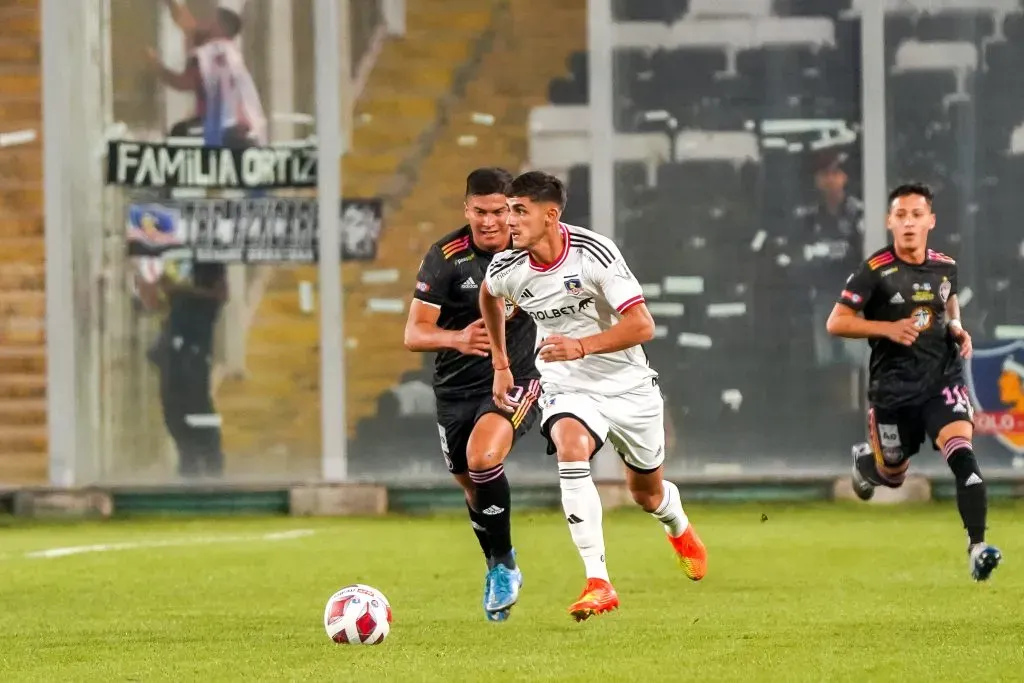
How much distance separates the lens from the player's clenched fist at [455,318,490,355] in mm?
9469

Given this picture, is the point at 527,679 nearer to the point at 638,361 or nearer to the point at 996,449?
the point at 638,361

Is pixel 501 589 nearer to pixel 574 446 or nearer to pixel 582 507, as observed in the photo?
pixel 582 507

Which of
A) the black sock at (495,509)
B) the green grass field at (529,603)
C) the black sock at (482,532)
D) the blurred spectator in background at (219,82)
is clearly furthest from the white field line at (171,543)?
the black sock at (495,509)

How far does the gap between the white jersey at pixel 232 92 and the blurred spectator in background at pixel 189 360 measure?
136 centimetres

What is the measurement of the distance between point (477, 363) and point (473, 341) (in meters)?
0.61

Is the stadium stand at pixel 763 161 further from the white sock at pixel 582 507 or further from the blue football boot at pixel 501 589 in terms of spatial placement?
the white sock at pixel 582 507

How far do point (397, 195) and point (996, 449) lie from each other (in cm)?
542

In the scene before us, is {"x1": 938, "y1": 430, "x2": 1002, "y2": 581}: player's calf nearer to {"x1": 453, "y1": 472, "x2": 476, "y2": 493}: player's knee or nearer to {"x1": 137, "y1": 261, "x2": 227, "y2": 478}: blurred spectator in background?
{"x1": 453, "y1": 472, "x2": 476, "y2": 493}: player's knee

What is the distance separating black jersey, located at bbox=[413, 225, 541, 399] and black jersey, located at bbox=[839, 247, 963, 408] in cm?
227

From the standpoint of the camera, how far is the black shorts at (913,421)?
11164mm

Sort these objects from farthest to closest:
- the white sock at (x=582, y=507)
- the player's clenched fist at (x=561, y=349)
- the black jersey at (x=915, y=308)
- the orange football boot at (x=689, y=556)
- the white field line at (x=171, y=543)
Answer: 1. the white field line at (x=171, y=543)
2. the black jersey at (x=915, y=308)
3. the orange football boot at (x=689, y=556)
4. the white sock at (x=582, y=507)
5. the player's clenched fist at (x=561, y=349)

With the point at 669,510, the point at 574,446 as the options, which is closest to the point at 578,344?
the point at 574,446

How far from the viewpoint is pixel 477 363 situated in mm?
10102

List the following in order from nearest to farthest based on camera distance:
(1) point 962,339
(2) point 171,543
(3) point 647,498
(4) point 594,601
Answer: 1. (4) point 594,601
2. (3) point 647,498
3. (1) point 962,339
4. (2) point 171,543
